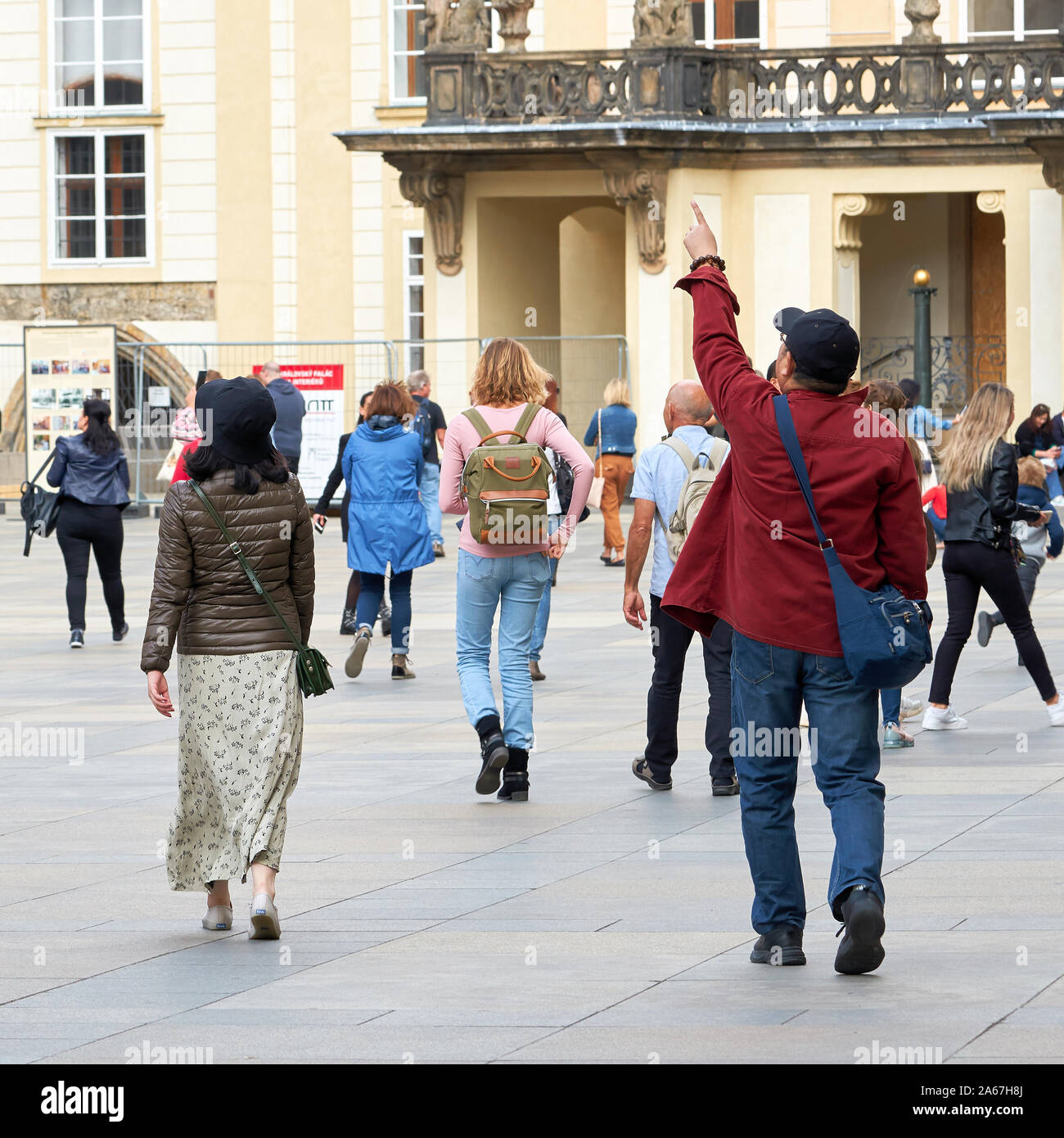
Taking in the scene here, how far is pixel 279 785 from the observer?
738cm

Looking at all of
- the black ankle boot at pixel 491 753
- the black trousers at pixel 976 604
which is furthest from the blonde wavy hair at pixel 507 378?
the black trousers at pixel 976 604

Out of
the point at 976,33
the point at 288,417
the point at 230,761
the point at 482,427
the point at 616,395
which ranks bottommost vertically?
the point at 230,761

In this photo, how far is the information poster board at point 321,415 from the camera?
92.5 feet

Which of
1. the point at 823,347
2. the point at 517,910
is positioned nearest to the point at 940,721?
the point at 517,910

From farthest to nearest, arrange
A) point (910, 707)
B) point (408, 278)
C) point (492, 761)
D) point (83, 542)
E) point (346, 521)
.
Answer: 1. point (408, 278)
2. point (83, 542)
3. point (346, 521)
4. point (910, 707)
5. point (492, 761)

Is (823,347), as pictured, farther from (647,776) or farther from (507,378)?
(647,776)

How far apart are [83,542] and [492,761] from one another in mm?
7484

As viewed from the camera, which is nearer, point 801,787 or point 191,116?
point 801,787

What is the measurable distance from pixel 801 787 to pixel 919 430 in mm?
10779

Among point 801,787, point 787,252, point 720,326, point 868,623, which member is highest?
point 787,252

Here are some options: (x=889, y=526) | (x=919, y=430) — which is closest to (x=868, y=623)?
(x=889, y=526)

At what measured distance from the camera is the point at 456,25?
29078mm

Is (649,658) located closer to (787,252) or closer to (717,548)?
(717,548)

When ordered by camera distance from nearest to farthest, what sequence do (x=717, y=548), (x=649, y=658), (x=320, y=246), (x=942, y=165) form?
(x=717, y=548) → (x=649, y=658) → (x=942, y=165) → (x=320, y=246)
